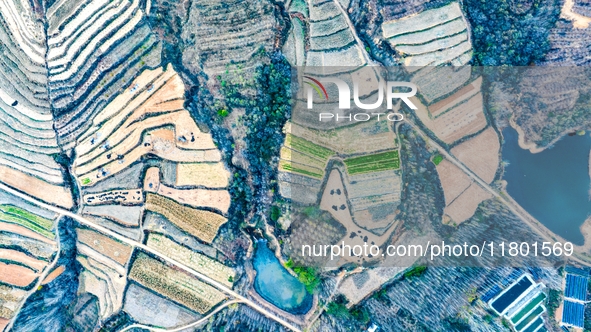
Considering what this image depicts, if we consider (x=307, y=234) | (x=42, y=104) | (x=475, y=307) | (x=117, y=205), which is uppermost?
(x=42, y=104)

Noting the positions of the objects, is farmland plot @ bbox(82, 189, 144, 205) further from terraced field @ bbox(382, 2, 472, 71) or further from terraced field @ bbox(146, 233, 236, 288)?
terraced field @ bbox(382, 2, 472, 71)

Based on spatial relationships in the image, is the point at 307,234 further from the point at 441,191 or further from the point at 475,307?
the point at 475,307

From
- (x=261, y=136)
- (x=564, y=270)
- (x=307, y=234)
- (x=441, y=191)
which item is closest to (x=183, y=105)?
(x=261, y=136)

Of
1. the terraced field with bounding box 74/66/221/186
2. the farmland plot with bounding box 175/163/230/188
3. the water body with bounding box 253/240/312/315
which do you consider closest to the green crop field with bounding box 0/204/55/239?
the terraced field with bounding box 74/66/221/186

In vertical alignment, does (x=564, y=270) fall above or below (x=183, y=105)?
below

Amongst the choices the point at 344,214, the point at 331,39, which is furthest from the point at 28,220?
the point at 331,39

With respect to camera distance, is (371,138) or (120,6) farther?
(371,138)
